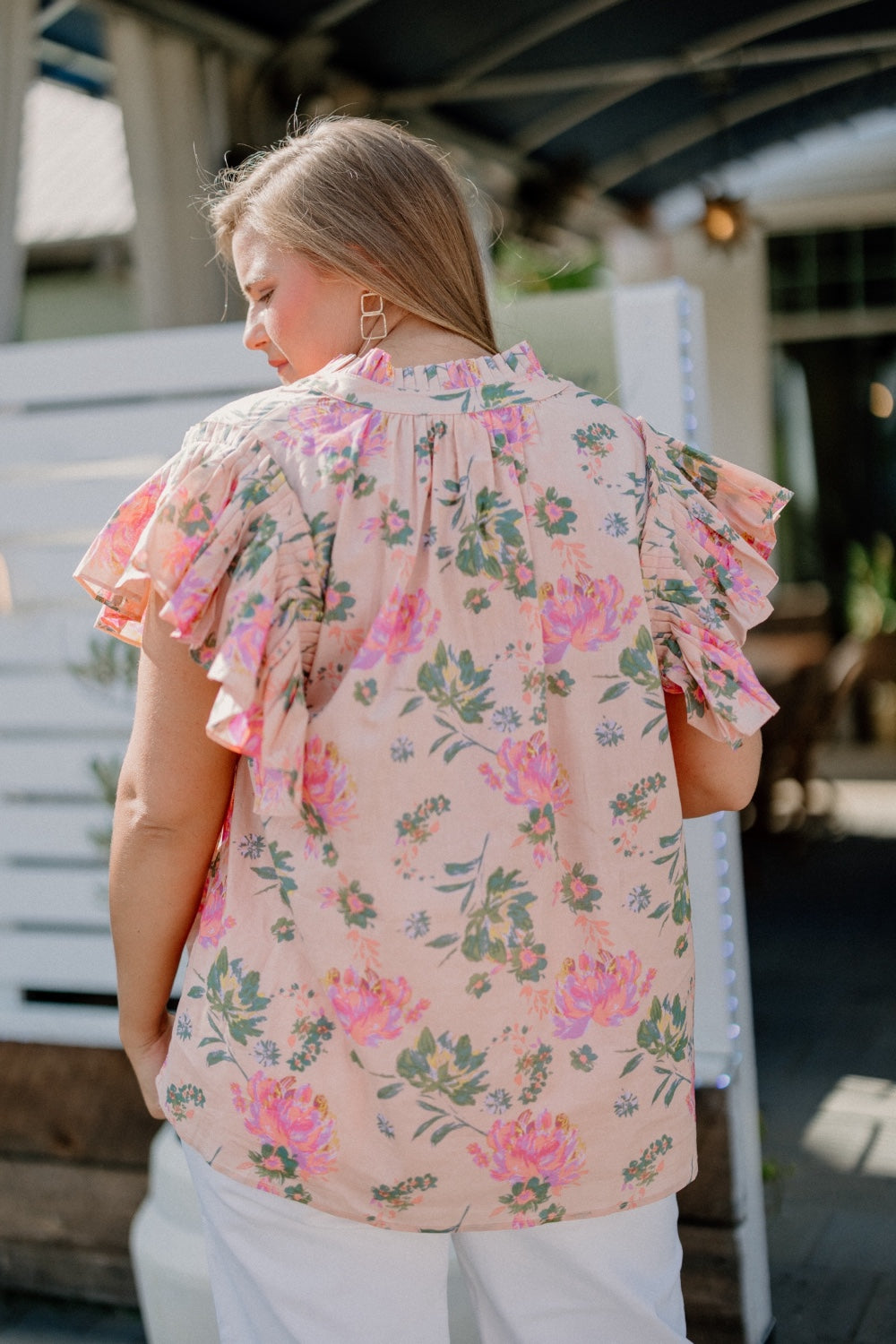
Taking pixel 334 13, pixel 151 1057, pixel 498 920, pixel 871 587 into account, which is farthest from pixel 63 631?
pixel 871 587

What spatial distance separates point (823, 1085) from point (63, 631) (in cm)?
241

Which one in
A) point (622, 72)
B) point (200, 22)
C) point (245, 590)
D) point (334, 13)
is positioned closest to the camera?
point (245, 590)

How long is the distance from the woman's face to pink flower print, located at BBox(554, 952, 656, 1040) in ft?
2.20

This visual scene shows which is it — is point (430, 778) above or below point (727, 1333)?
above

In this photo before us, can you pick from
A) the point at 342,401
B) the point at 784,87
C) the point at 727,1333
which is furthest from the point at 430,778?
the point at 784,87

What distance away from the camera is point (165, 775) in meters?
1.45

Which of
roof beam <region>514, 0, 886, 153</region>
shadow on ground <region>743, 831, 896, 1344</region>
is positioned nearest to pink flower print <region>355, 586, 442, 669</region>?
shadow on ground <region>743, 831, 896, 1344</region>

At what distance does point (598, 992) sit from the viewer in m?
1.43

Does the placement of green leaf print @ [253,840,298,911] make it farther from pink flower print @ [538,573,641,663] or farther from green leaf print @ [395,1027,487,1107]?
pink flower print @ [538,573,641,663]

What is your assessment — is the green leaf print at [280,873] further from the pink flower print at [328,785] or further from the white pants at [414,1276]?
the white pants at [414,1276]

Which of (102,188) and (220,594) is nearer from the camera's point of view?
(220,594)

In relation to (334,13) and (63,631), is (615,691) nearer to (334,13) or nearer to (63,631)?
(63,631)

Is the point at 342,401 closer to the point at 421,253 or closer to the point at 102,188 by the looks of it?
the point at 421,253

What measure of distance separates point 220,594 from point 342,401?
22 cm
